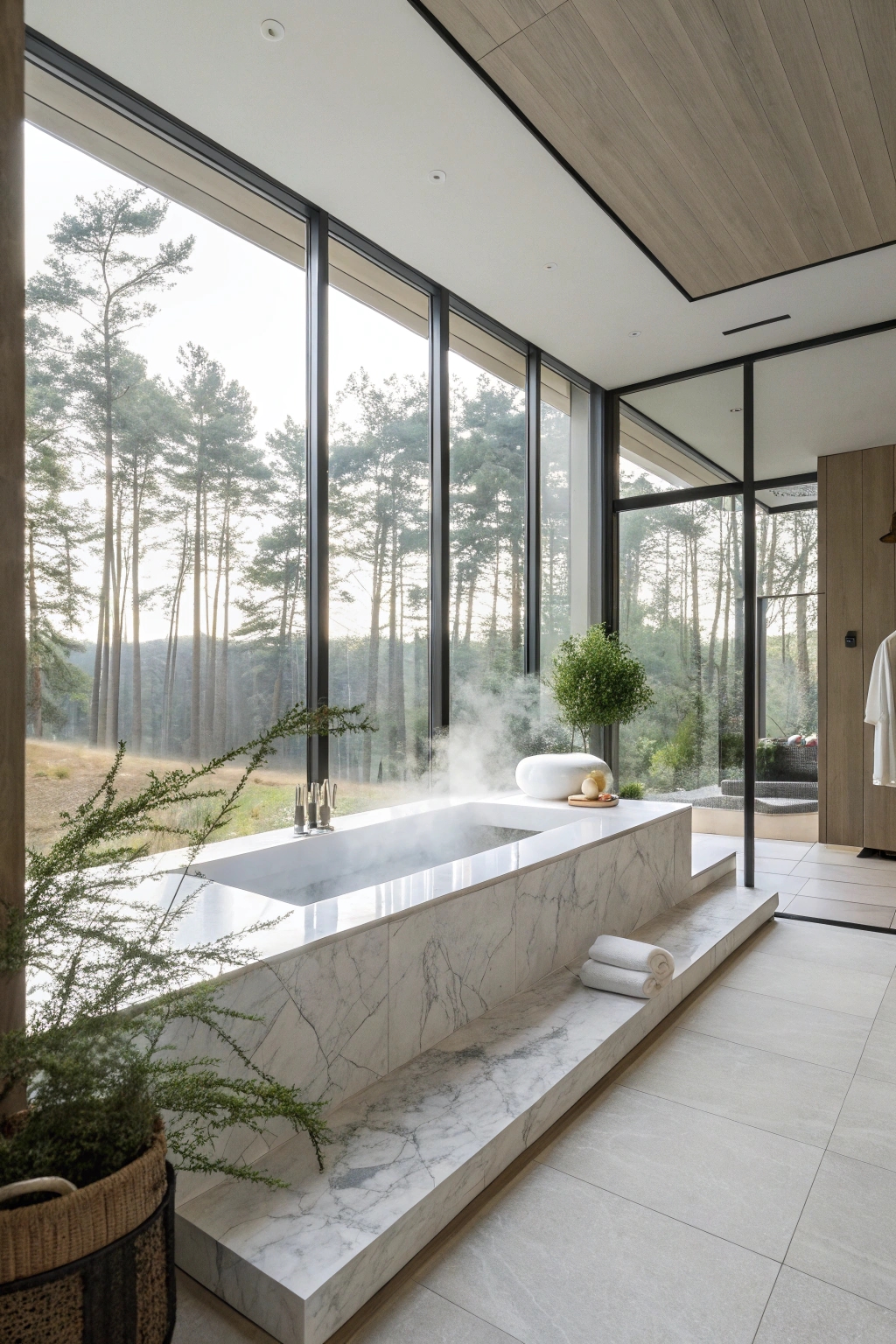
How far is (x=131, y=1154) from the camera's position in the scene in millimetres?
1089

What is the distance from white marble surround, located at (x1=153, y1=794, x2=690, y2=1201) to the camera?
1.61 metres

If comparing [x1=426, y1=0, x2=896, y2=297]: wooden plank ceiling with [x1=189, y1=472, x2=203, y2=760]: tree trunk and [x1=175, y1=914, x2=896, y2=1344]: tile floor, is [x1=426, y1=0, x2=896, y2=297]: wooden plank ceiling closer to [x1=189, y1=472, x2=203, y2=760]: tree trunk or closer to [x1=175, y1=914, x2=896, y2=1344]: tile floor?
[x1=189, y1=472, x2=203, y2=760]: tree trunk

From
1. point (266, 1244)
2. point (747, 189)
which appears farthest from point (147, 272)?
point (266, 1244)

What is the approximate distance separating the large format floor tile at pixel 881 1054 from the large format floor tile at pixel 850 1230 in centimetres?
47

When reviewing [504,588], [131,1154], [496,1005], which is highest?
[504,588]

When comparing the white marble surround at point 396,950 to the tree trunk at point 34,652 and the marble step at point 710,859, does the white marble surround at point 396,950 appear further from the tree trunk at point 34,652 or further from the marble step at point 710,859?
the marble step at point 710,859

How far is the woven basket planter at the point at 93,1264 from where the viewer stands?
95cm

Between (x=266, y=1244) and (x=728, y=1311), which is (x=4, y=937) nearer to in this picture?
(x=266, y=1244)

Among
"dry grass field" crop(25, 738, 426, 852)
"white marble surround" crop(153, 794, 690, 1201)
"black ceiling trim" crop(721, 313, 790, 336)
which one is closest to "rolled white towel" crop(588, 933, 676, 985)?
"white marble surround" crop(153, 794, 690, 1201)

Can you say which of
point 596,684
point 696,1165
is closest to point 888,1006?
point 696,1165

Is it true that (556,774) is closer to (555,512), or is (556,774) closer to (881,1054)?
(555,512)

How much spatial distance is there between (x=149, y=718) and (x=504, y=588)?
2.07 metres

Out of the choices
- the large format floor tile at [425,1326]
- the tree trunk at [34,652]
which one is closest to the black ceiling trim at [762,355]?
the tree trunk at [34,652]

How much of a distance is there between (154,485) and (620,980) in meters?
2.09
